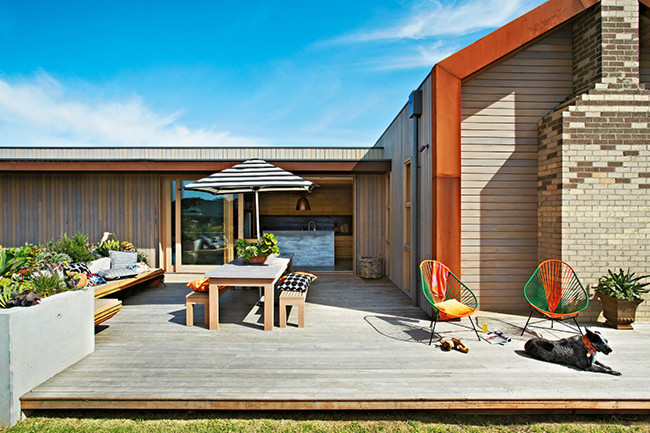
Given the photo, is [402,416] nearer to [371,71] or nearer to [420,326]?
[420,326]

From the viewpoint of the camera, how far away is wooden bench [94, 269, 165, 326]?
13.7 feet

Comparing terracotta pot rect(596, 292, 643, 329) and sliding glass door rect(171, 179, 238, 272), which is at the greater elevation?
sliding glass door rect(171, 179, 238, 272)

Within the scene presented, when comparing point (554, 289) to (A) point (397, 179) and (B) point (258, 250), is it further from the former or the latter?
(B) point (258, 250)

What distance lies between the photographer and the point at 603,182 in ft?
15.4

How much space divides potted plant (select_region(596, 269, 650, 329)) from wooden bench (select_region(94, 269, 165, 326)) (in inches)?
249

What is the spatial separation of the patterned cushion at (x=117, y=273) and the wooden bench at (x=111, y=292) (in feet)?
0.27

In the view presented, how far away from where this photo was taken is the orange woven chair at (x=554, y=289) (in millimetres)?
4168

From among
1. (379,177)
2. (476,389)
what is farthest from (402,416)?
(379,177)

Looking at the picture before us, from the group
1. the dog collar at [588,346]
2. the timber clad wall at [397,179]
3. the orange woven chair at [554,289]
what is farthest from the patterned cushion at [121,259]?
the dog collar at [588,346]

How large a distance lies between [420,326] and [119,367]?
348 centimetres

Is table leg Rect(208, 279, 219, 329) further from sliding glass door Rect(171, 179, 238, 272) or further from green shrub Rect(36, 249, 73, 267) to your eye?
sliding glass door Rect(171, 179, 238, 272)

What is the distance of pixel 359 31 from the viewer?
1218 cm

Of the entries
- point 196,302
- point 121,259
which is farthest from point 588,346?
point 121,259

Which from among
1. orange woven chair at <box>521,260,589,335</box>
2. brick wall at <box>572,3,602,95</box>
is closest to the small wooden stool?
orange woven chair at <box>521,260,589,335</box>
